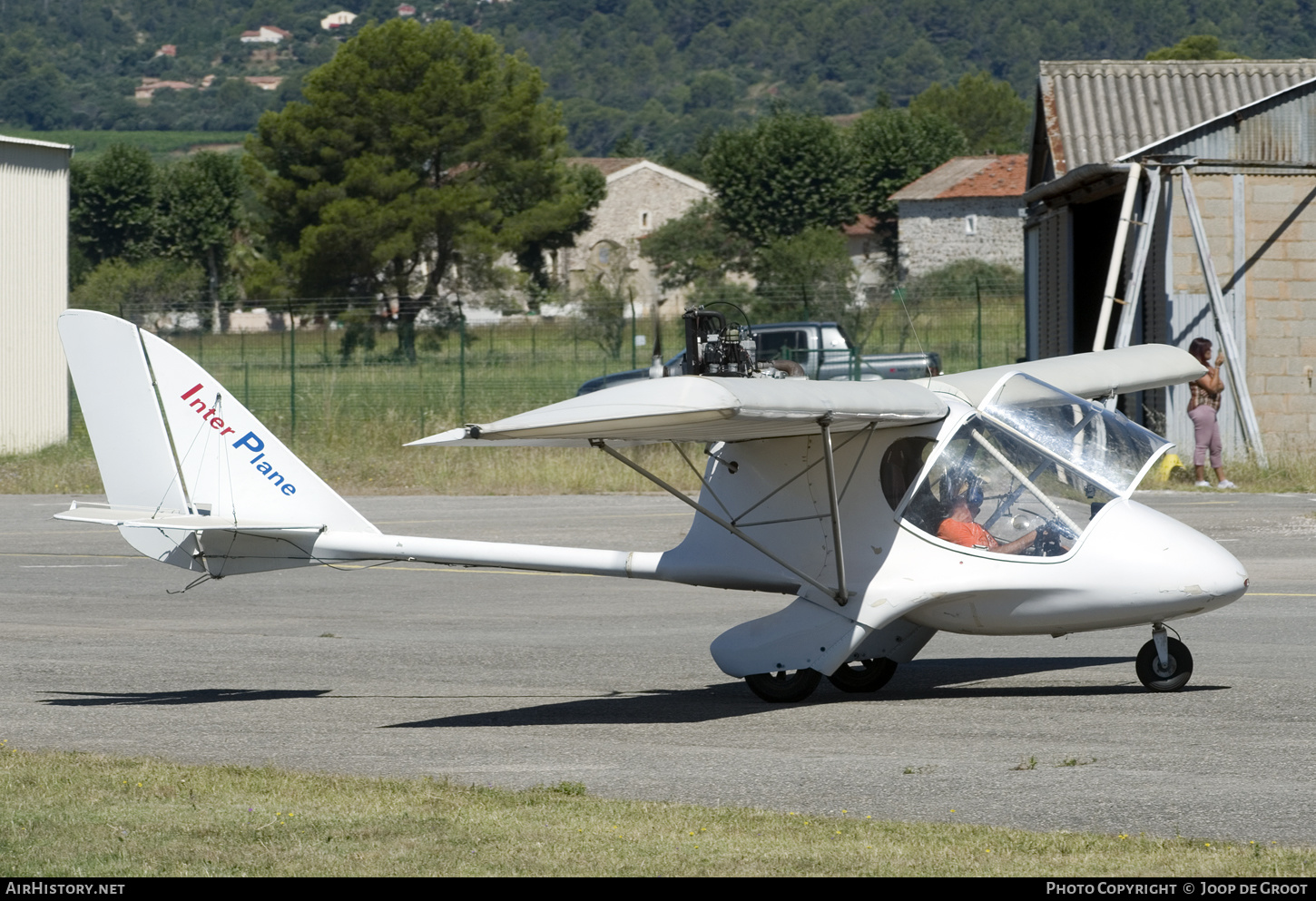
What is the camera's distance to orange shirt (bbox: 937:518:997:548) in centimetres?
888

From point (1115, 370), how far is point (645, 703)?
13.9 ft

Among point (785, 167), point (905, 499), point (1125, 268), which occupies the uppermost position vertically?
point (785, 167)

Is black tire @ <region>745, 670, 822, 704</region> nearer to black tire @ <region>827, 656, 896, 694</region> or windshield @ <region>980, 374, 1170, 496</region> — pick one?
black tire @ <region>827, 656, 896, 694</region>

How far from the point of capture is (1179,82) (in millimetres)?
26953

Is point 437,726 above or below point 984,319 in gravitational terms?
below

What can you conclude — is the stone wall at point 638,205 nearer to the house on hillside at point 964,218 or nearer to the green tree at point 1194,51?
the house on hillside at point 964,218

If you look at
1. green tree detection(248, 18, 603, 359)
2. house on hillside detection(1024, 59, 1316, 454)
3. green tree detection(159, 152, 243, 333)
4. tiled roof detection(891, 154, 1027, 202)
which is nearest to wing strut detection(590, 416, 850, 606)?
house on hillside detection(1024, 59, 1316, 454)

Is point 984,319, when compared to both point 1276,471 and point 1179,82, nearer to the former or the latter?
point 1179,82

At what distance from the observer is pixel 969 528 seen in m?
8.92

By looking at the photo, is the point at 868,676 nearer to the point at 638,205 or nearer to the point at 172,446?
the point at 172,446

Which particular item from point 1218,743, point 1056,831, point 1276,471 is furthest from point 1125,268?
point 1056,831

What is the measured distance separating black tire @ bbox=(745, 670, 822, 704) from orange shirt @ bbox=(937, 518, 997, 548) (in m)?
1.12

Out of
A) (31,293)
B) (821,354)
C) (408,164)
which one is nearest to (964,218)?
(408,164)

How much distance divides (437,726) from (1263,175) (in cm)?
1891
